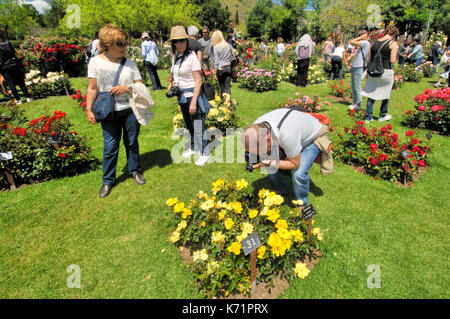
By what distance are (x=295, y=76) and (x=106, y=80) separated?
9.57 meters

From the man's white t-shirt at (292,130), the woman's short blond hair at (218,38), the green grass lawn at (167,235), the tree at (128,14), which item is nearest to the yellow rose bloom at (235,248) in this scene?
the green grass lawn at (167,235)

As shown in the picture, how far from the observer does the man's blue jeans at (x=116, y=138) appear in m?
3.38

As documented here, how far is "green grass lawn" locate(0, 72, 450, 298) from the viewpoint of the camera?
2.38m

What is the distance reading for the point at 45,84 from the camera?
25.8 feet

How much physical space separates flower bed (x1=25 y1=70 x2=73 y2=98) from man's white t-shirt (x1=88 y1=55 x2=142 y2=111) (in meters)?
6.29

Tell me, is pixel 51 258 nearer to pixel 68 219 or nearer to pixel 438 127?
pixel 68 219

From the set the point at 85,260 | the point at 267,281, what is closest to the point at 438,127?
the point at 267,281

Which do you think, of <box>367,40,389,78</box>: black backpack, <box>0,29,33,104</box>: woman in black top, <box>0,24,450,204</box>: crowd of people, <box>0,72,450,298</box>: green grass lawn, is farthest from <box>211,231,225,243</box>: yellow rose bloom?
<box>0,29,33,104</box>: woman in black top

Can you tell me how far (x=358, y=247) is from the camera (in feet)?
8.97

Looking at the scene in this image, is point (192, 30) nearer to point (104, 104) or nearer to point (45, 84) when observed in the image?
point (104, 104)

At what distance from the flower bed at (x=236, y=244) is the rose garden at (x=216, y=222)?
1 centimetres

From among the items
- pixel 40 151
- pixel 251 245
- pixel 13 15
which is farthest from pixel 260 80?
pixel 13 15

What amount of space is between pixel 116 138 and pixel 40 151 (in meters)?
1.43
